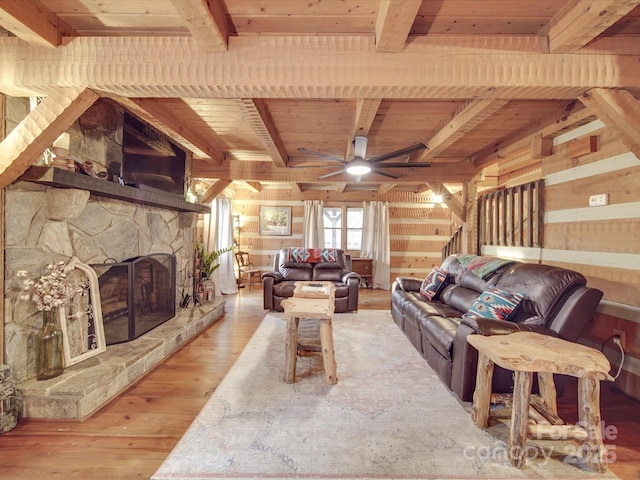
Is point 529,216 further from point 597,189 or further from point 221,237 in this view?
point 221,237

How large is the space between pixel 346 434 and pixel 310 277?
336 cm

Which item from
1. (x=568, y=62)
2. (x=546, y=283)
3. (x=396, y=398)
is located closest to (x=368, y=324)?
(x=396, y=398)

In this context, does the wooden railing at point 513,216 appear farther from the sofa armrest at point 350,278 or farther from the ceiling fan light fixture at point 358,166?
the sofa armrest at point 350,278

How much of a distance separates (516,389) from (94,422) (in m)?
2.58

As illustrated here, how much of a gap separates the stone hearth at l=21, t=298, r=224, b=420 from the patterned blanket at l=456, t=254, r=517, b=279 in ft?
10.8

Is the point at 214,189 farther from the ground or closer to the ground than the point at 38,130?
farther from the ground

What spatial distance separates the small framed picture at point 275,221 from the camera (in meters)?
7.53

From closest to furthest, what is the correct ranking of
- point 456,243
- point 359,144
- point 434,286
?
point 359,144, point 434,286, point 456,243

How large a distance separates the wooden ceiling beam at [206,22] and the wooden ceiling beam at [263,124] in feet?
2.02

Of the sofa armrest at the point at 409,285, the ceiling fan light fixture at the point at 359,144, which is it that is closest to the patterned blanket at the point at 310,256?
the sofa armrest at the point at 409,285

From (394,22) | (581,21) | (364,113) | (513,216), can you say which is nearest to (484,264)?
(513,216)

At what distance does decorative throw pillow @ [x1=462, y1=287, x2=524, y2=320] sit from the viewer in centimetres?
238

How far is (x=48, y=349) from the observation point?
2031 mm

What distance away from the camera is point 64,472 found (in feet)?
4.96
